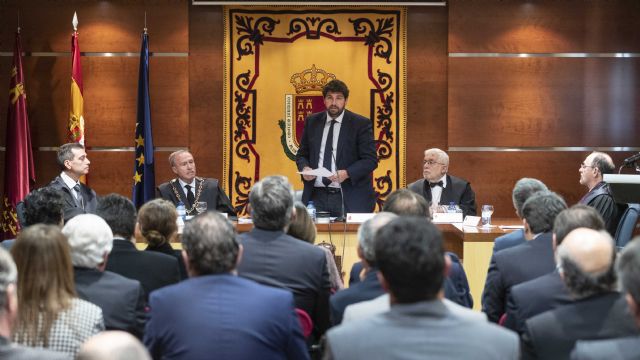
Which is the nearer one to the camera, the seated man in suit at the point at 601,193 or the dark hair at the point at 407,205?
the dark hair at the point at 407,205

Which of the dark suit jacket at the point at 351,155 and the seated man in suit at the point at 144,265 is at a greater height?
the dark suit jacket at the point at 351,155

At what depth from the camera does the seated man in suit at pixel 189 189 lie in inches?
252

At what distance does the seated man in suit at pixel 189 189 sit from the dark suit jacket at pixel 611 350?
4.55 meters

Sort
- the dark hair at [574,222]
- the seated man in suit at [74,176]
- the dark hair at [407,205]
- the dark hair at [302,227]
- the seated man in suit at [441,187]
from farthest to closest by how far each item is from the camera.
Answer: the seated man in suit at [441,187], the seated man in suit at [74,176], the dark hair at [302,227], the dark hair at [407,205], the dark hair at [574,222]

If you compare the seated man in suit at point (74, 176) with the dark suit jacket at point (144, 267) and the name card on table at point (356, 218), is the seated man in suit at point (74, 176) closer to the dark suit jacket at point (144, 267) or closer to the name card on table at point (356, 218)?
the name card on table at point (356, 218)

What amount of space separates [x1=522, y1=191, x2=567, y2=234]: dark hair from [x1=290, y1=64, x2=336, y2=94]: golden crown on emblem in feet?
14.0

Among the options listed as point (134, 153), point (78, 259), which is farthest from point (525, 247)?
point (134, 153)

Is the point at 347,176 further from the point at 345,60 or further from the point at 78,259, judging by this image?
the point at 78,259

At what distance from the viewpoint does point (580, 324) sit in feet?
8.13

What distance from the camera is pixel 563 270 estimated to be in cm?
254

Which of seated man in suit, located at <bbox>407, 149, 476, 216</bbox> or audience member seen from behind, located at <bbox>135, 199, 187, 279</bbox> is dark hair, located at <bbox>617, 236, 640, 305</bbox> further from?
seated man in suit, located at <bbox>407, 149, 476, 216</bbox>

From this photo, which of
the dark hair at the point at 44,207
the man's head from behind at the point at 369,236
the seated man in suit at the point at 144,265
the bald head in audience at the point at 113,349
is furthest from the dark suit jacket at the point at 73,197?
the bald head in audience at the point at 113,349

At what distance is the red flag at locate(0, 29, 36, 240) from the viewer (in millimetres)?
7445

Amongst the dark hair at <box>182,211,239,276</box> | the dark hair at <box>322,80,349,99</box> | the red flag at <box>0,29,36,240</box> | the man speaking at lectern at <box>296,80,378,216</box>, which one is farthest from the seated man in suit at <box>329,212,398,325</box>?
the red flag at <box>0,29,36,240</box>
